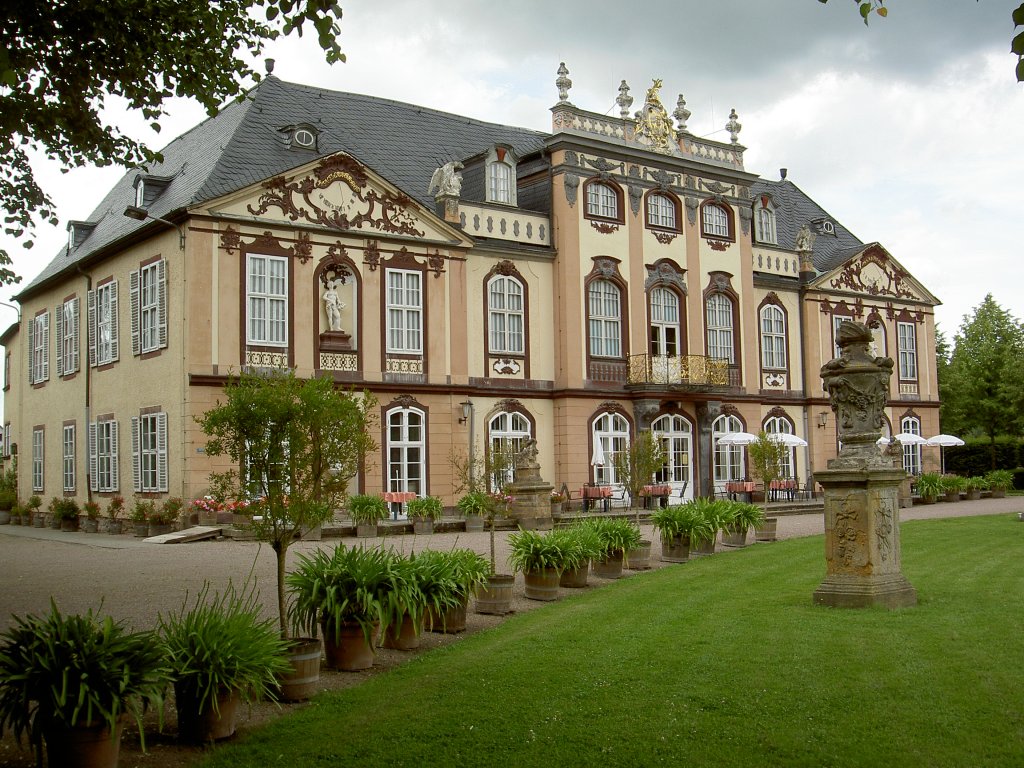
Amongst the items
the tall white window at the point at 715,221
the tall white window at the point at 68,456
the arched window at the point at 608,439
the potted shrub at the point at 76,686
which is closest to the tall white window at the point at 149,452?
the tall white window at the point at 68,456

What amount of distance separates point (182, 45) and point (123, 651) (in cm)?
666

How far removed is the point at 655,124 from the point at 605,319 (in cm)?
619

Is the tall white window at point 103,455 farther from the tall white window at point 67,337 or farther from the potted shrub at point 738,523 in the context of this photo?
the potted shrub at point 738,523

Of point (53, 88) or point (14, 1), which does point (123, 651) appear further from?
point (53, 88)

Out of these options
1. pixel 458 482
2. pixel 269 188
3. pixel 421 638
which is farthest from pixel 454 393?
pixel 421 638

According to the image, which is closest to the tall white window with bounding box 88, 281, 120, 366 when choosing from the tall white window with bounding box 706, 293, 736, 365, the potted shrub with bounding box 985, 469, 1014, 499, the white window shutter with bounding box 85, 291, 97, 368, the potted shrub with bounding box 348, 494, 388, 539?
the white window shutter with bounding box 85, 291, 97, 368

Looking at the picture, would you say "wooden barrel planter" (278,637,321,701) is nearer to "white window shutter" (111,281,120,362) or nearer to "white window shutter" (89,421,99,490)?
"white window shutter" (111,281,120,362)

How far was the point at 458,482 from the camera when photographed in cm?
2830

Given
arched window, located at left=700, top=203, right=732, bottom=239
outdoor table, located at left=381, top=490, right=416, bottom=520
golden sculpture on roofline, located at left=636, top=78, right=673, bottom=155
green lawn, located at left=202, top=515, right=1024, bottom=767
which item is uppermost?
golden sculpture on roofline, located at left=636, top=78, right=673, bottom=155

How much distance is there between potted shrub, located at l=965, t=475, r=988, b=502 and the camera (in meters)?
35.6

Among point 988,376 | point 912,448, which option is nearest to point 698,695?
point 912,448

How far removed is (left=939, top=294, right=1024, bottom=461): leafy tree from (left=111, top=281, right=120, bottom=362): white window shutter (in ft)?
106

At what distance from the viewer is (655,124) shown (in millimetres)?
33188

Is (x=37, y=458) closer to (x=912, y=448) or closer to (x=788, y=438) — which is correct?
(x=788, y=438)
